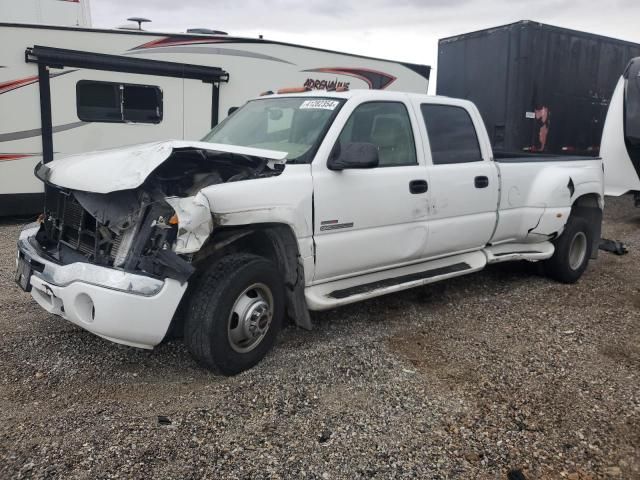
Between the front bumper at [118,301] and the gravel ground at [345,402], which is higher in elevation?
the front bumper at [118,301]

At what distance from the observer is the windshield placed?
14.2 ft

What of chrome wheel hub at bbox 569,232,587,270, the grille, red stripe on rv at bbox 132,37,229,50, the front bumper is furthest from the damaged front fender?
red stripe on rv at bbox 132,37,229,50

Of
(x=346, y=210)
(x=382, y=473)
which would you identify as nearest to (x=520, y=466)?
(x=382, y=473)

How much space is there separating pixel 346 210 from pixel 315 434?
167 centimetres

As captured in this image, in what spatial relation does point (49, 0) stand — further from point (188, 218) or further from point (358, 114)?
point (188, 218)

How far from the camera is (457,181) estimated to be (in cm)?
508

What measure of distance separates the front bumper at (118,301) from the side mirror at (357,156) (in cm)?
141

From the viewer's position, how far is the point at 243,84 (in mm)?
9555

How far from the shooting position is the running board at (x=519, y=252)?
5688mm

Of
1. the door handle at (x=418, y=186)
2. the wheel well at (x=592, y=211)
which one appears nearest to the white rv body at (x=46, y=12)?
the door handle at (x=418, y=186)

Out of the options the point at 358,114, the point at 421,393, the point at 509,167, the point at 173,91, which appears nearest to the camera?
the point at 421,393

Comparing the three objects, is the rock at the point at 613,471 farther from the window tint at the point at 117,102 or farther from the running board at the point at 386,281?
the window tint at the point at 117,102

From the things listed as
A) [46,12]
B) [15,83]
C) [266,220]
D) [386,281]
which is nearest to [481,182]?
[386,281]

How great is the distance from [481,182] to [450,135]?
501 mm
